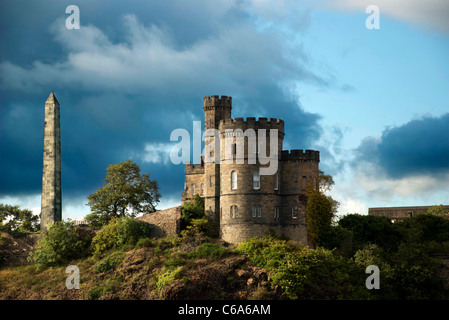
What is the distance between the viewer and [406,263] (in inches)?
2618

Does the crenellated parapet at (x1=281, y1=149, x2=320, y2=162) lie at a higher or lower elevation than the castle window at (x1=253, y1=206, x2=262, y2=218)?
higher

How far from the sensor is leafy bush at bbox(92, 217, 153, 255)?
73500mm

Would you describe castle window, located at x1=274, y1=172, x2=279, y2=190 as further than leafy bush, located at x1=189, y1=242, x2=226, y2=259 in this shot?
Yes

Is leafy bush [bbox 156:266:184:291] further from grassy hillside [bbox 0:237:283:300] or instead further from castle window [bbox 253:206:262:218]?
castle window [bbox 253:206:262:218]

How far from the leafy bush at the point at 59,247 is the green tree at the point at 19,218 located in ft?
28.8

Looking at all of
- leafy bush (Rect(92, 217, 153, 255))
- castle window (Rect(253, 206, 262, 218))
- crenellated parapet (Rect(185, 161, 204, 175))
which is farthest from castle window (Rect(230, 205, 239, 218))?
crenellated parapet (Rect(185, 161, 204, 175))

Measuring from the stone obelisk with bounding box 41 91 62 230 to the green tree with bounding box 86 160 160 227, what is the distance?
458cm


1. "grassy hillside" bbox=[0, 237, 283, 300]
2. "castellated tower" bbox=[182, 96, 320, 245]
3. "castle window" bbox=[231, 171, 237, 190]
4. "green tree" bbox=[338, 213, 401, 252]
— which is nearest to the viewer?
"grassy hillside" bbox=[0, 237, 283, 300]

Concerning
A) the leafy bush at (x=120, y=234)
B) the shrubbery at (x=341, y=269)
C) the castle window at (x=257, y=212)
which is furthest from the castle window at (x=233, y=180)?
the leafy bush at (x=120, y=234)

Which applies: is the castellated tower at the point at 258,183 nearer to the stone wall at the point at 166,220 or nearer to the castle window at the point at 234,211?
the castle window at the point at 234,211

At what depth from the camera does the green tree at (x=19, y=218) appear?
83500mm
